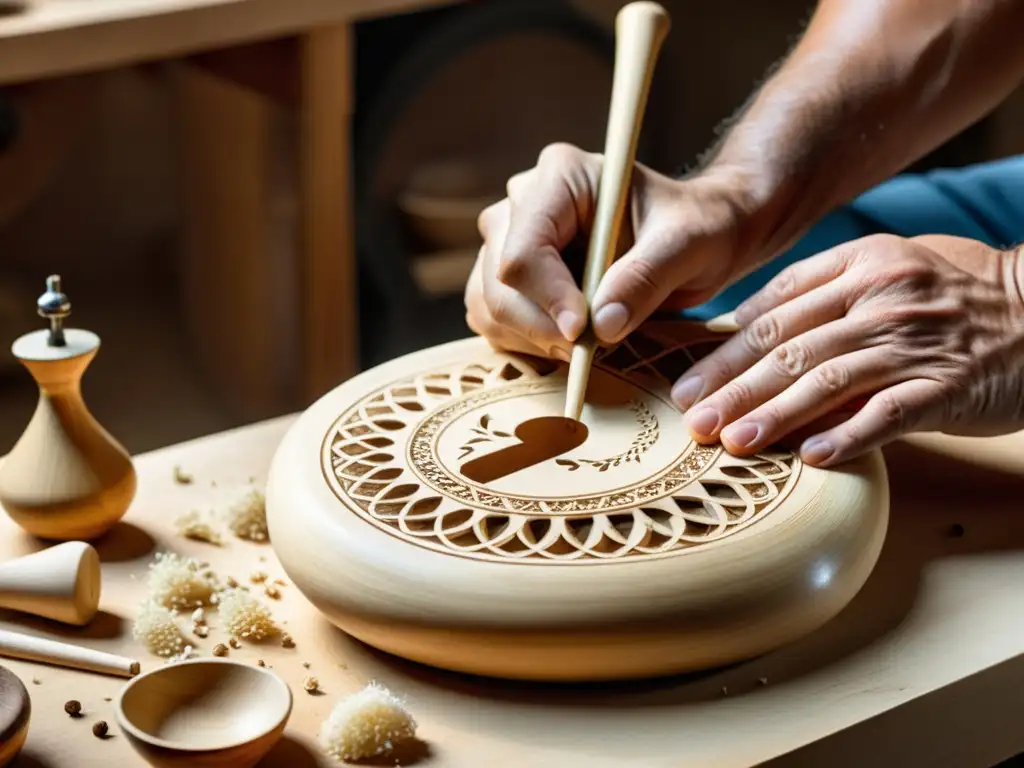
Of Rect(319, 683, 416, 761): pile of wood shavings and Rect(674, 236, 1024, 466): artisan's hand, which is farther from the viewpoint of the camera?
Rect(674, 236, 1024, 466): artisan's hand

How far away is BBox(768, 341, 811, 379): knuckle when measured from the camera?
1.09 metres

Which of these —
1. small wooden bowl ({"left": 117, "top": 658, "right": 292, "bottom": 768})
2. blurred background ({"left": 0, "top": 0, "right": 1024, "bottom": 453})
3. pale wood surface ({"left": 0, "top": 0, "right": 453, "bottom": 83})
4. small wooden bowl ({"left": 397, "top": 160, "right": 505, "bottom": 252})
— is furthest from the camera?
small wooden bowl ({"left": 397, "top": 160, "right": 505, "bottom": 252})

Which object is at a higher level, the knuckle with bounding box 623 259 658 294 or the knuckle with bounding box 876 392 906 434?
the knuckle with bounding box 623 259 658 294

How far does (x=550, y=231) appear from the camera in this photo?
1172mm

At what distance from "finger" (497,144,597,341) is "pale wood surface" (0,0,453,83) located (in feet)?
2.97

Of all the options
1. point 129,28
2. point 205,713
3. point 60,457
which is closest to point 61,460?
point 60,457

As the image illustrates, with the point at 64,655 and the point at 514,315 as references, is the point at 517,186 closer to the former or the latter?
the point at 514,315

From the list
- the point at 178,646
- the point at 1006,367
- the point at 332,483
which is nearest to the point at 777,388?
the point at 1006,367

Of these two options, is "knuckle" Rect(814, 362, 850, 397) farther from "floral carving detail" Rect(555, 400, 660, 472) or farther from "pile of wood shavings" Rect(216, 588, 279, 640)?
"pile of wood shavings" Rect(216, 588, 279, 640)

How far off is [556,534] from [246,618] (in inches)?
9.6

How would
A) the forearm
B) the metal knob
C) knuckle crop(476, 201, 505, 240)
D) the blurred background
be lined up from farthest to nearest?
1. the blurred background
2. the forearm
3. knuckle crop(476, 201, 505, 240)
4. the metal knob

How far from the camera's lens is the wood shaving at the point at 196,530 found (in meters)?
1.14

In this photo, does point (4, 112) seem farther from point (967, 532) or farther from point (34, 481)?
point (967, 532)

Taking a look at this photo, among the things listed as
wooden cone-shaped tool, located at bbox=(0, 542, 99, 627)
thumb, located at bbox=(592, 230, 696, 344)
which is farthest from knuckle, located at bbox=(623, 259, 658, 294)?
wooden cone-shaped tool, located at bbox=(0, 542, 99, 627)
